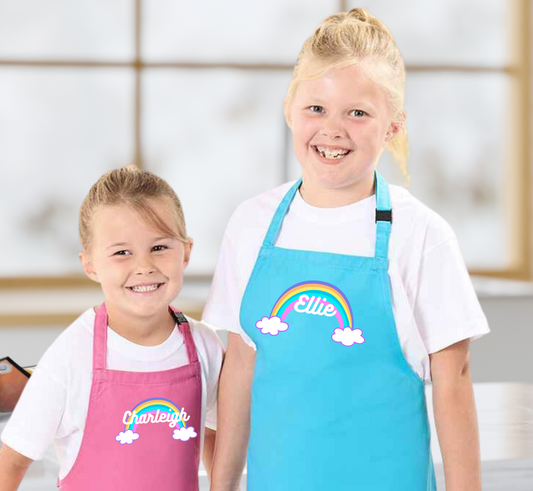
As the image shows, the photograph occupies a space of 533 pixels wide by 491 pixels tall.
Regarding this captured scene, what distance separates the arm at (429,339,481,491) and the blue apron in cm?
3

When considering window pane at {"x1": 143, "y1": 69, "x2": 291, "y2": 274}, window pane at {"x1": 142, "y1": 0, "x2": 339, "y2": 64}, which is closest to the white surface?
window pane at {"x1": 143, "y1": 69, "x2": 291, "y2": 274}

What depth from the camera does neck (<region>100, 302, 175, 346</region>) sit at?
1251 millimetres

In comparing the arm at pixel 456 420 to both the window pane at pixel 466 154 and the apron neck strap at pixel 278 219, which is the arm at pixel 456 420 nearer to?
the apron neck strap at pixel 278 219

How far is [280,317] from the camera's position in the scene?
3.84 ft

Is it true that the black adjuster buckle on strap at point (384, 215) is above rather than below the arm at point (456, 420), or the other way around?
above

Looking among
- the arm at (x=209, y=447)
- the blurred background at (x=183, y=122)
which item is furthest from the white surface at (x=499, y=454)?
the blurred background at (x=183, y=122)

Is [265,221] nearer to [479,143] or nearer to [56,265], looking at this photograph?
[56,265]

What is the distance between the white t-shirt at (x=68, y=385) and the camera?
1.19 metres

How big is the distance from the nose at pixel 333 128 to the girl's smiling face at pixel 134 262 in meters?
0.25

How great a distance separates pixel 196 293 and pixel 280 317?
2.43 metres

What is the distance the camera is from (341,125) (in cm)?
116

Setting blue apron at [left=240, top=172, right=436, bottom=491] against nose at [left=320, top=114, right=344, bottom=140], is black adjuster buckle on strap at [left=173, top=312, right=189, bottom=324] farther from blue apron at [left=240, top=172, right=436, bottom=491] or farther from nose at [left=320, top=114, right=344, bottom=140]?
nose at [left=320, top=114, right=344, bottom=140]

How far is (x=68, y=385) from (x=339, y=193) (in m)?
0.42

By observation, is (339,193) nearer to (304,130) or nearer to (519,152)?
(304,130)
